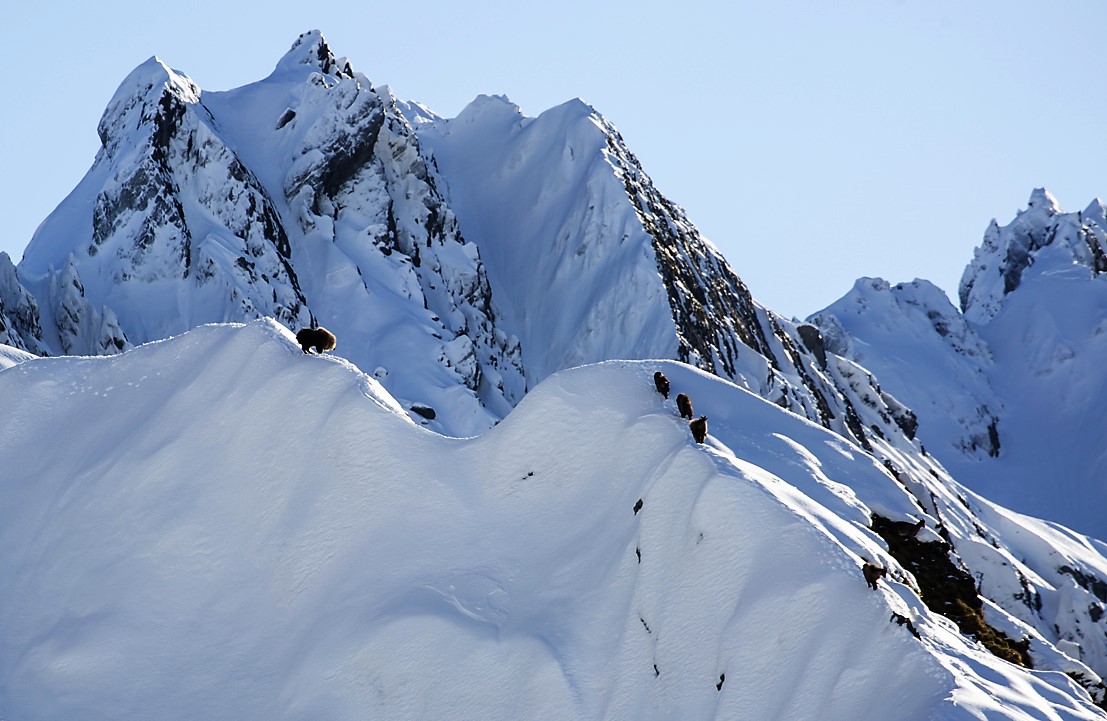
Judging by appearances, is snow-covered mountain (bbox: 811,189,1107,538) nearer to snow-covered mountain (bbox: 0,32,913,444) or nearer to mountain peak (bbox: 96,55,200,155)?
snow-covered mountain (bbox: 0,32,913,444)

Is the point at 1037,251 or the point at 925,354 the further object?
the point at 1037,251

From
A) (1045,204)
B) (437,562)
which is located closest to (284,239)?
(437,562)

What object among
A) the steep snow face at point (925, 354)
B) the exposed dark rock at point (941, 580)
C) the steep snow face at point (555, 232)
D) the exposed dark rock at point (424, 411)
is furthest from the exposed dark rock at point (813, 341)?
the exposed dark rock at point (941, 580)

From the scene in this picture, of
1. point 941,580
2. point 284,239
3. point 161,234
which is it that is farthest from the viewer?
point 284,239

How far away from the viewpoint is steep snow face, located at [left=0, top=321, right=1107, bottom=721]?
18172mm

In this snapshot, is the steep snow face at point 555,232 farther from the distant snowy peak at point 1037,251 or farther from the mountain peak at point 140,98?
the distant snowy peak at point 1037,251

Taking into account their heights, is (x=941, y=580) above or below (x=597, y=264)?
below

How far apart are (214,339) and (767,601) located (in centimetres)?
1315

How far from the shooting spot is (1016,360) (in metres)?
170

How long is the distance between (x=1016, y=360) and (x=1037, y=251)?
27.4 meters

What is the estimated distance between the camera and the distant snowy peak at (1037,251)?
183 metres

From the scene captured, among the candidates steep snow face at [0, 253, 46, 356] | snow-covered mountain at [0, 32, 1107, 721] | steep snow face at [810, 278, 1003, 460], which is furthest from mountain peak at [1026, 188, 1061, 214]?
snow-covered mountain at [0, 32, 1107, 721]

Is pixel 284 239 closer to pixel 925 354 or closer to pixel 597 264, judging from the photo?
pixel 597 264

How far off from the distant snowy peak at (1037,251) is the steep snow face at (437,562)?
17095cm
